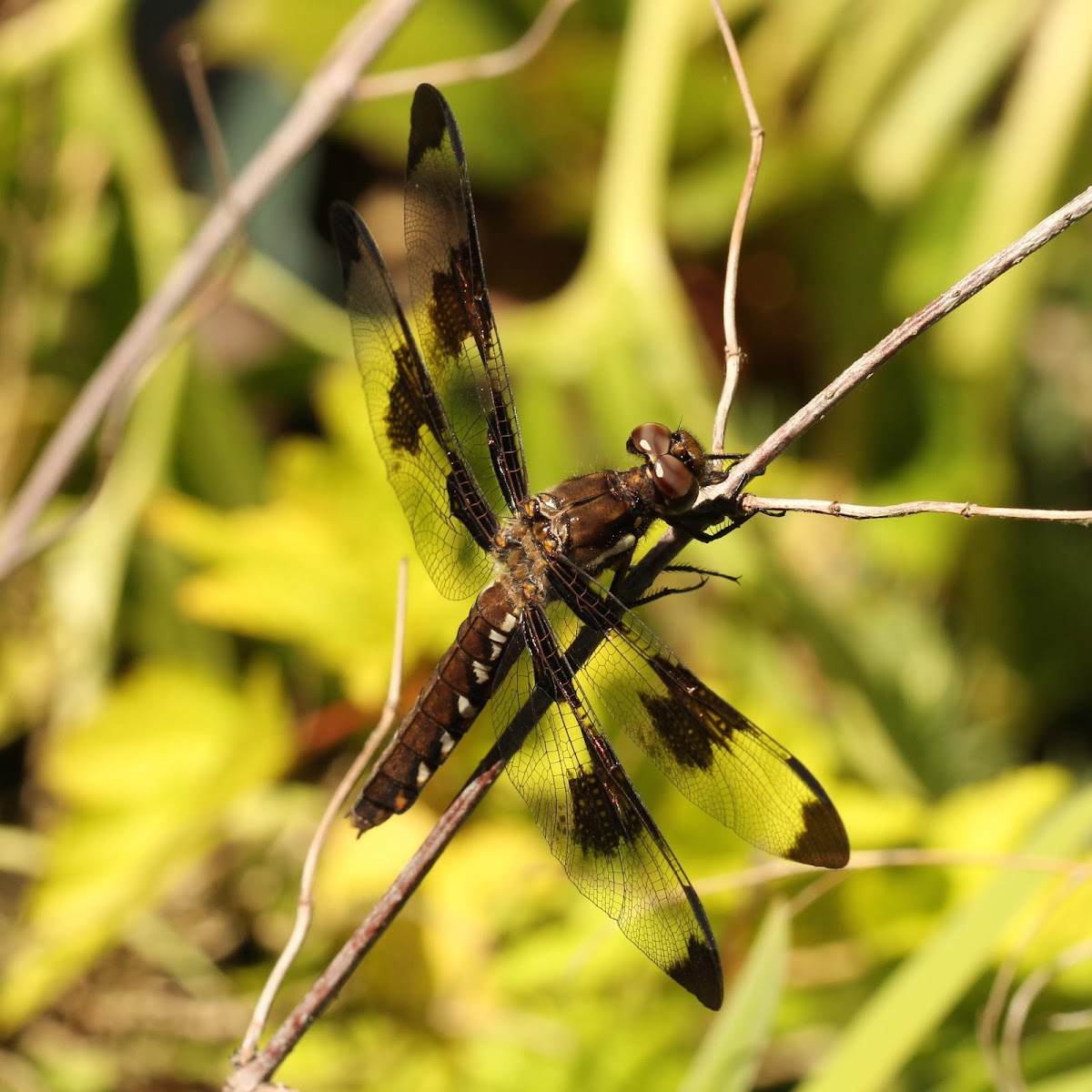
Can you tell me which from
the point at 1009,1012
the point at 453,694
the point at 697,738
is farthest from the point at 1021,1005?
the point at 453,694

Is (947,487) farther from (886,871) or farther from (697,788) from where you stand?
(697,788)

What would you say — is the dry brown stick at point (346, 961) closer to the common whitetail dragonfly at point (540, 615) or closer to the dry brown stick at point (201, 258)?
the common whitetail dragonfly at point (540, 615)

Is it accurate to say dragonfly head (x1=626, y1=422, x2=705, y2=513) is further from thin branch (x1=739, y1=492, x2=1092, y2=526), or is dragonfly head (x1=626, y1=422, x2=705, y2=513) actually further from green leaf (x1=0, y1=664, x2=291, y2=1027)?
green leaf (x1=0, y1=664, x2=291, y2=1027)

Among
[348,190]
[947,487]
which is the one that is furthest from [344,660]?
[348,190]

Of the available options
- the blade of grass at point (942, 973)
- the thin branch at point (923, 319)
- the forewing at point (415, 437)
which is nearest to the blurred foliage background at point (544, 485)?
the blade of grass at point (942, 973)

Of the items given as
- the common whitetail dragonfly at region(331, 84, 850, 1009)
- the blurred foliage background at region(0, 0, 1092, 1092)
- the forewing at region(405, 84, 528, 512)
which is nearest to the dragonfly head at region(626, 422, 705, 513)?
the common whitetail dragonfly at region(331, 84, 850, 1009)

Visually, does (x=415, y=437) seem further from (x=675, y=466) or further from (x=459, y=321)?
(x=675, y=466)
